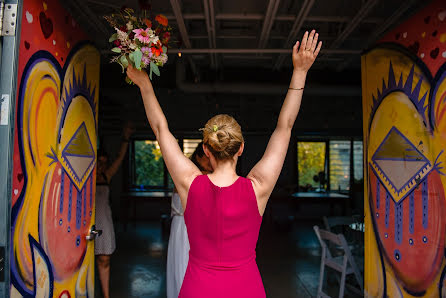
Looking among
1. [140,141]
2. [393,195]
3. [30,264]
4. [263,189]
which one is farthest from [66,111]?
[140,141]

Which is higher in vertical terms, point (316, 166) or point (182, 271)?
point (316, 166)

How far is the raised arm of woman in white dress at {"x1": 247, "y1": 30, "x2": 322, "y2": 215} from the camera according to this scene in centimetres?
147

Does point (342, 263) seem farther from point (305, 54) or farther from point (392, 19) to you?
point (305, 54)

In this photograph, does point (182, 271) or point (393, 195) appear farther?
point (182, 271)

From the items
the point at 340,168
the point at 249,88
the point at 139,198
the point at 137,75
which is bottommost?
the point at 139,198

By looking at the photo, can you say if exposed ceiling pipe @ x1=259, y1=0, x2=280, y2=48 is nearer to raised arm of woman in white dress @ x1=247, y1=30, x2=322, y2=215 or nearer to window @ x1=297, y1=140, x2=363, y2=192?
raised arm of woman in white dress @ x1=247, y1=30, x2=322, y2=215

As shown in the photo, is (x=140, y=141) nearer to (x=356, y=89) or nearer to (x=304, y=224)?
(x=304, y=224)

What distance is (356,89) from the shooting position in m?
5.05

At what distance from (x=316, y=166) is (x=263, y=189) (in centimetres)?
909

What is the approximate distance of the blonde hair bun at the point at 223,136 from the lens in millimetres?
1400

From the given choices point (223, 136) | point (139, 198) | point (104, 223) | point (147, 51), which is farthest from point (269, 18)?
point (139, 198)

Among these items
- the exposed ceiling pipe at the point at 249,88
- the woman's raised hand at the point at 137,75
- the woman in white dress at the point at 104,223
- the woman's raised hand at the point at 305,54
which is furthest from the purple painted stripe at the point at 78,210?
the exposed ceiling pipe at the point at 249,88

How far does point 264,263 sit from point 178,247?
2.76 metres

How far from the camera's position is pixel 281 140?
4.95ft
